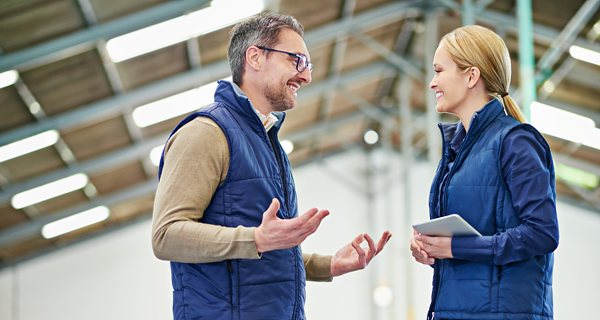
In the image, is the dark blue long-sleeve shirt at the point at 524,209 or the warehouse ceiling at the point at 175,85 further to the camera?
the warehouse ceiling at the point at 175,85

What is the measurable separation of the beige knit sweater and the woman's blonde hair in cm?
73

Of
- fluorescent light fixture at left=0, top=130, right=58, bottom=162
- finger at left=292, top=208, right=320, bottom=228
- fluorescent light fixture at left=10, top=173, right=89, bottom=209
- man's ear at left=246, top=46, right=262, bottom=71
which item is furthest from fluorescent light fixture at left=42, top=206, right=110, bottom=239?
finger at left=292, top=208, right=320, bottom=228

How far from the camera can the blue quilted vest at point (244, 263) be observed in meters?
2.50

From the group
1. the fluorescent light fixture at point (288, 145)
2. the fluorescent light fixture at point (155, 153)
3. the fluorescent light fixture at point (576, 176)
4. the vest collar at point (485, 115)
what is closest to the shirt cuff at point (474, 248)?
the vest collar at point (485, 115)

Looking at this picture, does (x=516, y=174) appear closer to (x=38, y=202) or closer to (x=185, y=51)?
(x=185, y=51)

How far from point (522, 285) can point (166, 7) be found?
7.15 m

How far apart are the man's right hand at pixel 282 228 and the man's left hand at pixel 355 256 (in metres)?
0.56

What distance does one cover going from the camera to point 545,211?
242 centimetres

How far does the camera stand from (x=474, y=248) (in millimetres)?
2480

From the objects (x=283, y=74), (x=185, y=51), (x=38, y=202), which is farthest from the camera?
(x=38, y=202)

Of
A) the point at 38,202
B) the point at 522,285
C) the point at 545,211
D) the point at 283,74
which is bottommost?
the point at 522,285

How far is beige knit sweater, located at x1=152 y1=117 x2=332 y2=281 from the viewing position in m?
2.41

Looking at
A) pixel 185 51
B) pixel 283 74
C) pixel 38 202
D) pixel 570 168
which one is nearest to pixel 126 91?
pixel 185 51

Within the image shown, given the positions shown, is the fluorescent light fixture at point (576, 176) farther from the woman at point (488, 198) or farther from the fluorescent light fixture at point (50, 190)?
the fluorescent light fixture at point (50, 190)
